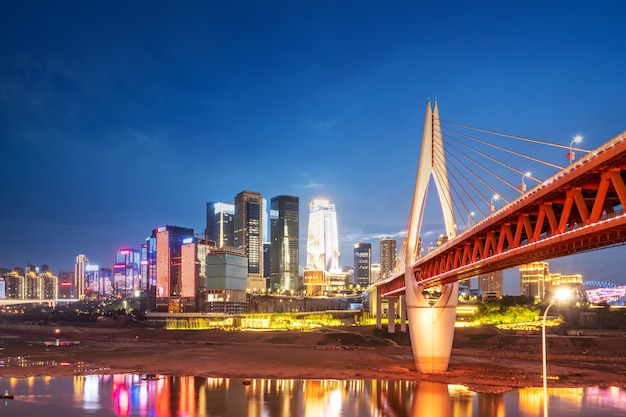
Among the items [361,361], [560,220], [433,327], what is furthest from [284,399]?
[361,361]

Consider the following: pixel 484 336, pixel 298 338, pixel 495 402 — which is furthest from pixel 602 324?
pixel 495 402

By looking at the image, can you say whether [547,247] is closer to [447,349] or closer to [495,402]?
[495,402]

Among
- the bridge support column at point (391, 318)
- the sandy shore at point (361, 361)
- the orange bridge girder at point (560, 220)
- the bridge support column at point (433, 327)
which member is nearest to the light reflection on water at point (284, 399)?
the sandy shore at point (361, 361)

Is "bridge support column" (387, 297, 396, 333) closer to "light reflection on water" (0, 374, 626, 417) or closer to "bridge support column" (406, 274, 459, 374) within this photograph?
"bridge support column" (406, 274, 459, 374)

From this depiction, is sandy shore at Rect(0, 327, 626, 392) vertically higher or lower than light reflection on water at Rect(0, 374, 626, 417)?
lower

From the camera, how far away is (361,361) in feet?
227

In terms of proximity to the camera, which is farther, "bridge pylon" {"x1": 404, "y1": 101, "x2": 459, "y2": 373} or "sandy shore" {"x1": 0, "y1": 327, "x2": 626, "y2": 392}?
"sandy shore" {"x1": 0, "y1": 327, "x2": 626, "y2": 392}

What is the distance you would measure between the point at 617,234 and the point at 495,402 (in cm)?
2117

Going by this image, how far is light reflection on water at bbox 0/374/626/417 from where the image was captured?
39688 mm

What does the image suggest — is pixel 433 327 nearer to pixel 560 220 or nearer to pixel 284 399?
pixel 284 399

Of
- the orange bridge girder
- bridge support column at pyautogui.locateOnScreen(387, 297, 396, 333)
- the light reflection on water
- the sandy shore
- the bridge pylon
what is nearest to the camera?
the orange bridge girder

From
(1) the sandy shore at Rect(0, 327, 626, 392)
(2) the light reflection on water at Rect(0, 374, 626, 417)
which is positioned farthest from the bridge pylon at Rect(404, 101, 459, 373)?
(2) the light reflection on water at Rect(0, 374, 626, 417)

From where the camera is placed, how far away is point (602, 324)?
362ft

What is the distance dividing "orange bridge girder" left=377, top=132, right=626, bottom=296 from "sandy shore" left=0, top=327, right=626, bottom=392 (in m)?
13.7
